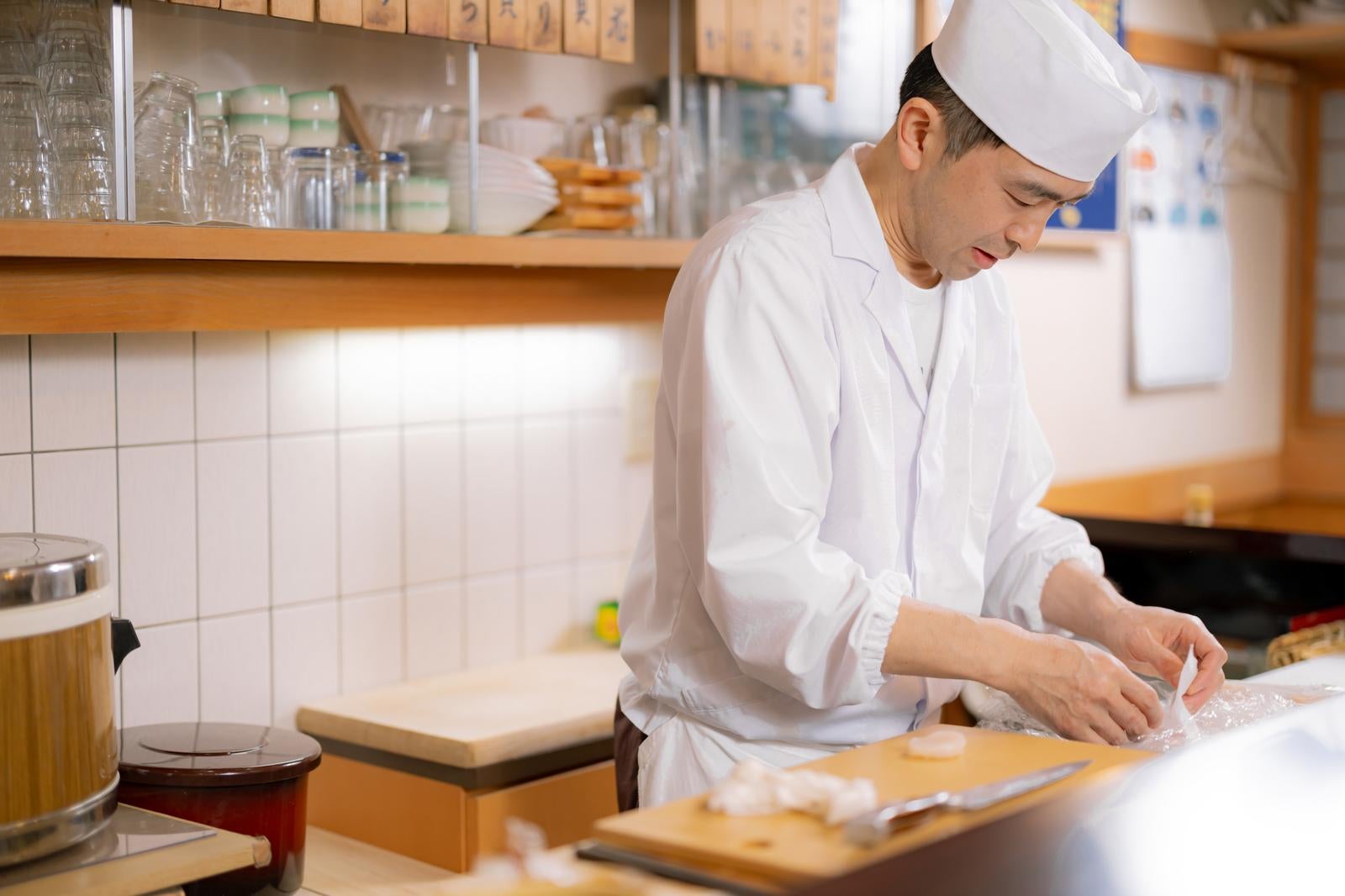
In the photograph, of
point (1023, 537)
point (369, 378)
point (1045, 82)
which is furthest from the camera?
point (369, 378)

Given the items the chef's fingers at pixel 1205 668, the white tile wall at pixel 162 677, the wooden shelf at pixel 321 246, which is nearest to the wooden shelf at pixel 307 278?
the wooden shelf at pixel 321 246

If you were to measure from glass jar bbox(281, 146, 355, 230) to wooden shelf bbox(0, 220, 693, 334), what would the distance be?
5 centimetres

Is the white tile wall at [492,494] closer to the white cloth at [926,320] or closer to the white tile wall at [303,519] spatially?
the white tile wall at [303,519]

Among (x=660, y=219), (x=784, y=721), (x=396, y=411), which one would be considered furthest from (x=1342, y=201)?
(x=784, y=721)

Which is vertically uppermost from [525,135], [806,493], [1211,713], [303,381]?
[525,135]

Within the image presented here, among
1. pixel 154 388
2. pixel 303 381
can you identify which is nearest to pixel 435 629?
pixel 303 381

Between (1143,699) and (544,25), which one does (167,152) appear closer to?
(544,25)

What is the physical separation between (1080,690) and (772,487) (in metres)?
0.31

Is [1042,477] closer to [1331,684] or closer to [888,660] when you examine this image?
[1331,684]

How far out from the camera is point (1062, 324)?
336 centimetres

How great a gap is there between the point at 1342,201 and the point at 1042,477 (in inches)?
116

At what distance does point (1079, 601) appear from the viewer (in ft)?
5.22

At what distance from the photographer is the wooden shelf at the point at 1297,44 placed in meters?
3.58

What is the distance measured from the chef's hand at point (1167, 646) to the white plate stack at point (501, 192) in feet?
3.07
